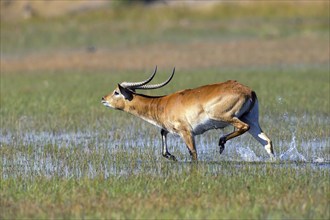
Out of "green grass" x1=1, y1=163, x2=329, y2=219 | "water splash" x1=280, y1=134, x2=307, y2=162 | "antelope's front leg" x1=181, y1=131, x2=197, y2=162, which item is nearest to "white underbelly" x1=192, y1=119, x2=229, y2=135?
"antelope's front leg" x1=181, y1=131, x2=197, y2=162

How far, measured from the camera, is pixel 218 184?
10211 millimetres

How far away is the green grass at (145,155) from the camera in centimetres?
916

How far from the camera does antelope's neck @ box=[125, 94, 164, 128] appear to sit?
42.4 ft

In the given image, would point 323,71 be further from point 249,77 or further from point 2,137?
point 2,137

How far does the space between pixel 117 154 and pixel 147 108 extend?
2.56ft

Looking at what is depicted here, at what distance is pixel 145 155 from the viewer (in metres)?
13.1

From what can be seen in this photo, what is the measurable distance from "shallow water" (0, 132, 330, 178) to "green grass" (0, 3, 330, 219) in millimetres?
16

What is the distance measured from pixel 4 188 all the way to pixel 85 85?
16.1 meters

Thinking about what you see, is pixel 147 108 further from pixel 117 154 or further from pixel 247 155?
pixel 247 155

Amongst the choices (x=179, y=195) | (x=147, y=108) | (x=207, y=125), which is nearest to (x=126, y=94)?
(x=147, y=108)

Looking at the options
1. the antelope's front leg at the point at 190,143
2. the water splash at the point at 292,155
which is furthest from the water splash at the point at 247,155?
the antelope's front leg at the point at 190,143

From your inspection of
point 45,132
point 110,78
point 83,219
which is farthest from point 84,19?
point 83,219

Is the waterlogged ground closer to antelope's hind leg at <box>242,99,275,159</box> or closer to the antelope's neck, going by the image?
antelope's hind leg at <box>242,99,275,159</box>

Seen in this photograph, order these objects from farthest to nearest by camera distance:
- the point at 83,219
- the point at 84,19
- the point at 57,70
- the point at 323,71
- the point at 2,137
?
the point at 84,19, the point at 57,70, the point at 323,71, the point at 2,137, the point at 83,219
